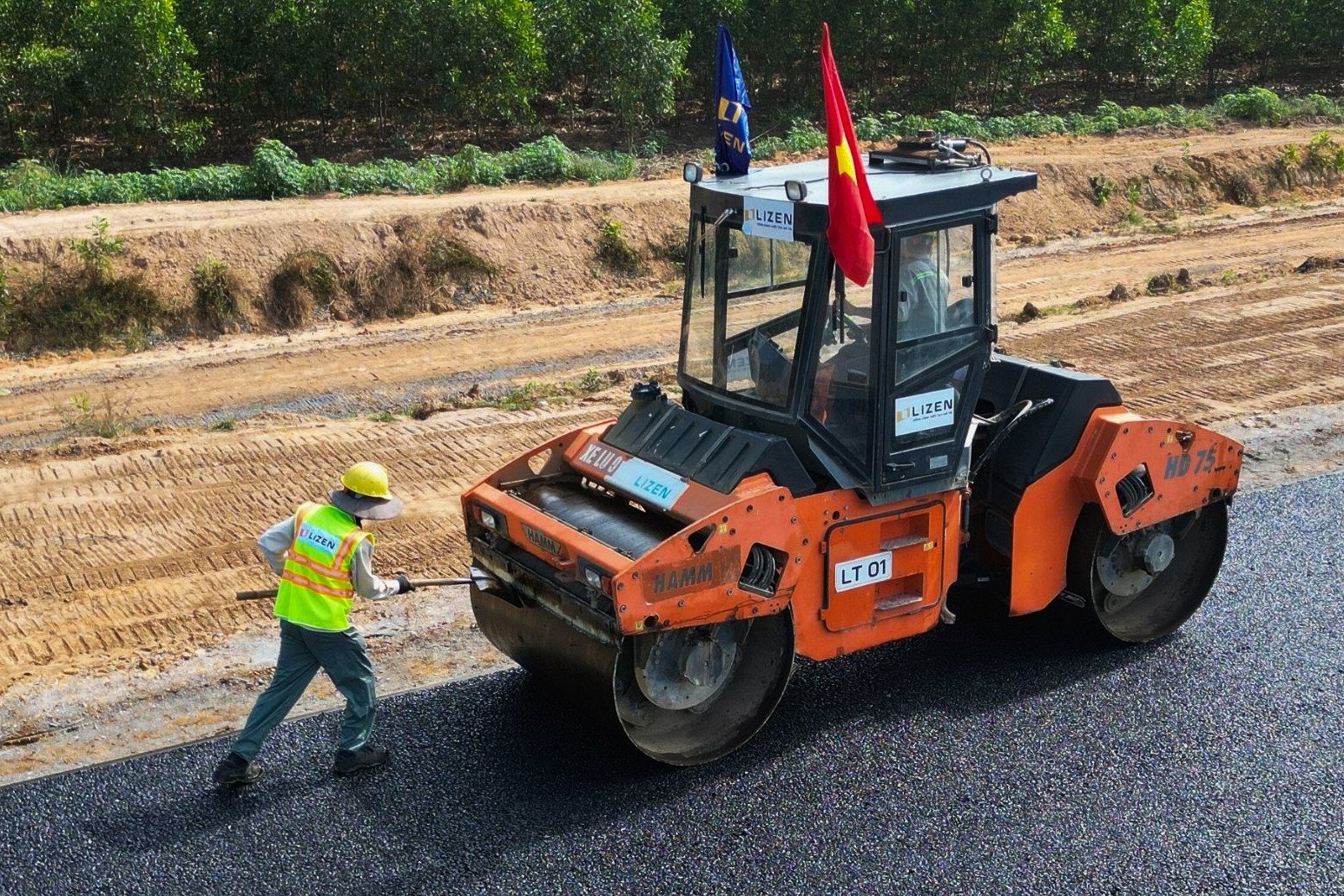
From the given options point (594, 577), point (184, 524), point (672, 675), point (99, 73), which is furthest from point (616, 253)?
point (594, 577)

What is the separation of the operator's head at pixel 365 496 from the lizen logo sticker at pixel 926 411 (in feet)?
7.65

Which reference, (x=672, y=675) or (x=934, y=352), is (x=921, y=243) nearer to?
(x=934, y=352)

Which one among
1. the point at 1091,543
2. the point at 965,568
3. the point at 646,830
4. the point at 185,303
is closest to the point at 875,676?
the point at 965,568

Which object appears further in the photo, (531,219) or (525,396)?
(531,219)

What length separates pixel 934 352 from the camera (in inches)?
250

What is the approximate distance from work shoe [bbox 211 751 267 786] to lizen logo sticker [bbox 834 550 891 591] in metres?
2.81

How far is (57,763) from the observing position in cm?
656

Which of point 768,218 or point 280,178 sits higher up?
point 768,218

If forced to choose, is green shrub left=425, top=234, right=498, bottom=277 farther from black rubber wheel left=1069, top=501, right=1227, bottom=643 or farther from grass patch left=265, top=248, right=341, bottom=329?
black rubber wheel left=1069, top=501, right=1227, bottom=643

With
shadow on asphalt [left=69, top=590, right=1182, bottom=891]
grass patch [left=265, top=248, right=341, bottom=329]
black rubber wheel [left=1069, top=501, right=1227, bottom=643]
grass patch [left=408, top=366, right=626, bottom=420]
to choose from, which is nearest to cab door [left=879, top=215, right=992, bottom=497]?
black rubber wheel [left=1069, top=501, right=1227, bottom=643]

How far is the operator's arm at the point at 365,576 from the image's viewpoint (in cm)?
601

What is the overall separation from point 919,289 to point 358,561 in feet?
9.26

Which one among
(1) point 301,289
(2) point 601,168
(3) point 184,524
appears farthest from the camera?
(2) point 601,168

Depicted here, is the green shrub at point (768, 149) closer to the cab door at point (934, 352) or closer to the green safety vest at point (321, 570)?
the cab door at point (934, 352)
